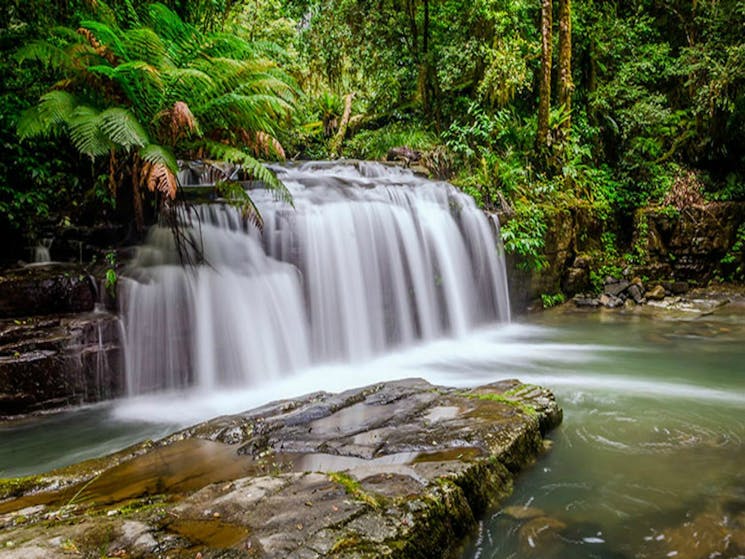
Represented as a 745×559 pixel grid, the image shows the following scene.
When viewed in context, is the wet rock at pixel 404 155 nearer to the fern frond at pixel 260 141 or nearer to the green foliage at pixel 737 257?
the fern frond at pixel 260 141

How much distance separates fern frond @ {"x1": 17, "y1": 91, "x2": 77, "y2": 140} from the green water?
197 inches

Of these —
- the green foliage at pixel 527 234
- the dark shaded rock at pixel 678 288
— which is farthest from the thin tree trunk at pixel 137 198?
the dark shaded rock at pixel 678 288

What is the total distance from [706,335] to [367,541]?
7.54m

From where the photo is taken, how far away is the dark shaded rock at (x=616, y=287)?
985cm

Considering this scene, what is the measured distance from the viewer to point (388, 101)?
13250mm

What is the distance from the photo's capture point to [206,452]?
282 cm

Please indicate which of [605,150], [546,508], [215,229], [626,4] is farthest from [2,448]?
[626,4]

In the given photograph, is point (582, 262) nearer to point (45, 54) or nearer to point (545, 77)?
point (545, 77)

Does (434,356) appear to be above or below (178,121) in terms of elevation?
below

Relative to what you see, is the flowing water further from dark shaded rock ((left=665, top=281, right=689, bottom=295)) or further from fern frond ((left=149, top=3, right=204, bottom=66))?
fern frond ((left=149, top=3, right=204, bottom=66))

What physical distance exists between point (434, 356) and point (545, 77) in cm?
673

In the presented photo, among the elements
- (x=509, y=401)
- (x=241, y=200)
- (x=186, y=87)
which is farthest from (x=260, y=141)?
(x=509, y=401)

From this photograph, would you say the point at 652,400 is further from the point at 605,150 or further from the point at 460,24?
the point at 460,24

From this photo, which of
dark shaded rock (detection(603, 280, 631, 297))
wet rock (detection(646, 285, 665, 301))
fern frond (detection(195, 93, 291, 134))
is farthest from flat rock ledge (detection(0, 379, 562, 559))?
wet rock (detection(646, 285, 665, 301))
